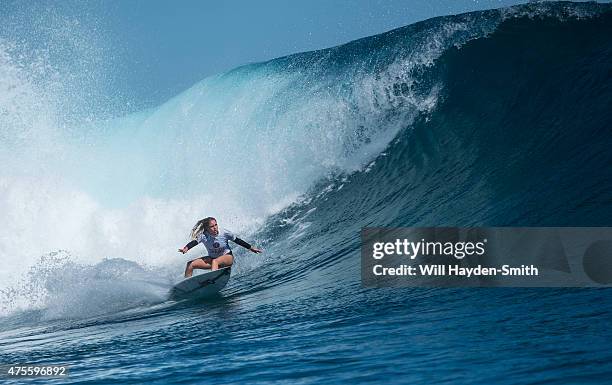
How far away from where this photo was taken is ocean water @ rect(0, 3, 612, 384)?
14.2 ft

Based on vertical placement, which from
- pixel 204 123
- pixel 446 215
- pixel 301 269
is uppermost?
pixel 204 123

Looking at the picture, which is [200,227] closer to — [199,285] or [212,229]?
[212,229]

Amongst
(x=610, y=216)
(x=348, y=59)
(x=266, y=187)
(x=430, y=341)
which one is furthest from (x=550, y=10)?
(x=430, y=341)

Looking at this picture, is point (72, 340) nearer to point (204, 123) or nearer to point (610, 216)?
point (610, 216)

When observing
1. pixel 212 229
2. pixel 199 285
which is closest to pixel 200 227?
pixel 212 229

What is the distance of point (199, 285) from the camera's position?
292 inches

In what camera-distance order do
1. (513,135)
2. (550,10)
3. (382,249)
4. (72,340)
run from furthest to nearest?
(550,10) < (513,135) < (382,249) < (72,340)

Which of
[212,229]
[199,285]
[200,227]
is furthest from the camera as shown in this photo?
[200,227]

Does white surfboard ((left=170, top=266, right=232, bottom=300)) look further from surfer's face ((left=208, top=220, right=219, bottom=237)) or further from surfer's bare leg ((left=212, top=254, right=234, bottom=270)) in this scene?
surfer's face ((left=208, top=220, right=219, bottom=237))

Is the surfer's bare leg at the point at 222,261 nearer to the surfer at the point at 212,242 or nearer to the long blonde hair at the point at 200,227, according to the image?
the surfer at the point at 212,242

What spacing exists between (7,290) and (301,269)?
469 cm

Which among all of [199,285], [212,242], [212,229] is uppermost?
[212,229]

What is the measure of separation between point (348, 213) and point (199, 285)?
11.0ft

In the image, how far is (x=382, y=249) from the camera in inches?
314
